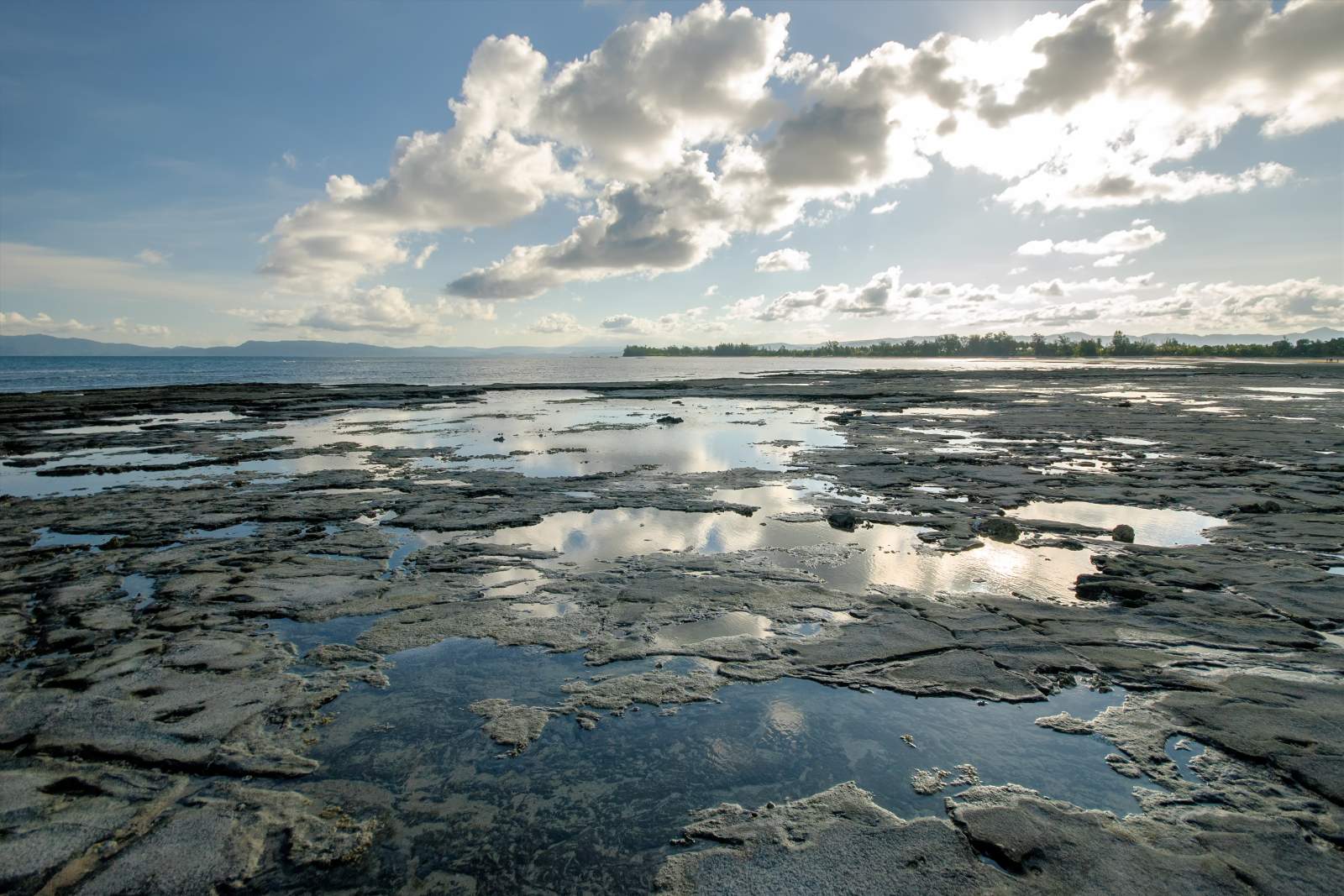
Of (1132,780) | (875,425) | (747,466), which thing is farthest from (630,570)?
(875,425)

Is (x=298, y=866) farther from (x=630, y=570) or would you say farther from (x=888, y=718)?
(x=630, y=570)

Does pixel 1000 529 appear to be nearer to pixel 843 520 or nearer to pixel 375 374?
pixel 843 520

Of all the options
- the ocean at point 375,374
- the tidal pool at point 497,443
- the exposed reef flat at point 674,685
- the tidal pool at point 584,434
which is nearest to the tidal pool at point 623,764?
the exposed reef flat at point 674,685

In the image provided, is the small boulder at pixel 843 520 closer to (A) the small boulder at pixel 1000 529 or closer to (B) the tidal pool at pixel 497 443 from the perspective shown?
(A) the small boulder at pixel 1000 529

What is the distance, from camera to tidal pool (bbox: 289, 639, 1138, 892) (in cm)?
324

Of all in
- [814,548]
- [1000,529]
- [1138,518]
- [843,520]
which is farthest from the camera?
[1138,518]

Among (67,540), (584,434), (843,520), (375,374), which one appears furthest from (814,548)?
(375,374)

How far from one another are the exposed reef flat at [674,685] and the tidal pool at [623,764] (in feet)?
0.07

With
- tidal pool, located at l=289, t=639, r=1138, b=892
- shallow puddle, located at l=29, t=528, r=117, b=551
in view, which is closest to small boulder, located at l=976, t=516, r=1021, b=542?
tidal pool, located at l=289, t=639, r=1138, b=892

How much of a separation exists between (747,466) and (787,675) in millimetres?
9529

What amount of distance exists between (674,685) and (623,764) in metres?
0.98

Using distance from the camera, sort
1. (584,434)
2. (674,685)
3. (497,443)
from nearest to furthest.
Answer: (674,685)
(497,443)
(584,434)

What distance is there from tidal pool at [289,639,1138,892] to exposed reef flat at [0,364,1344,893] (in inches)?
0.9

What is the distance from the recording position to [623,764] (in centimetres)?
392
